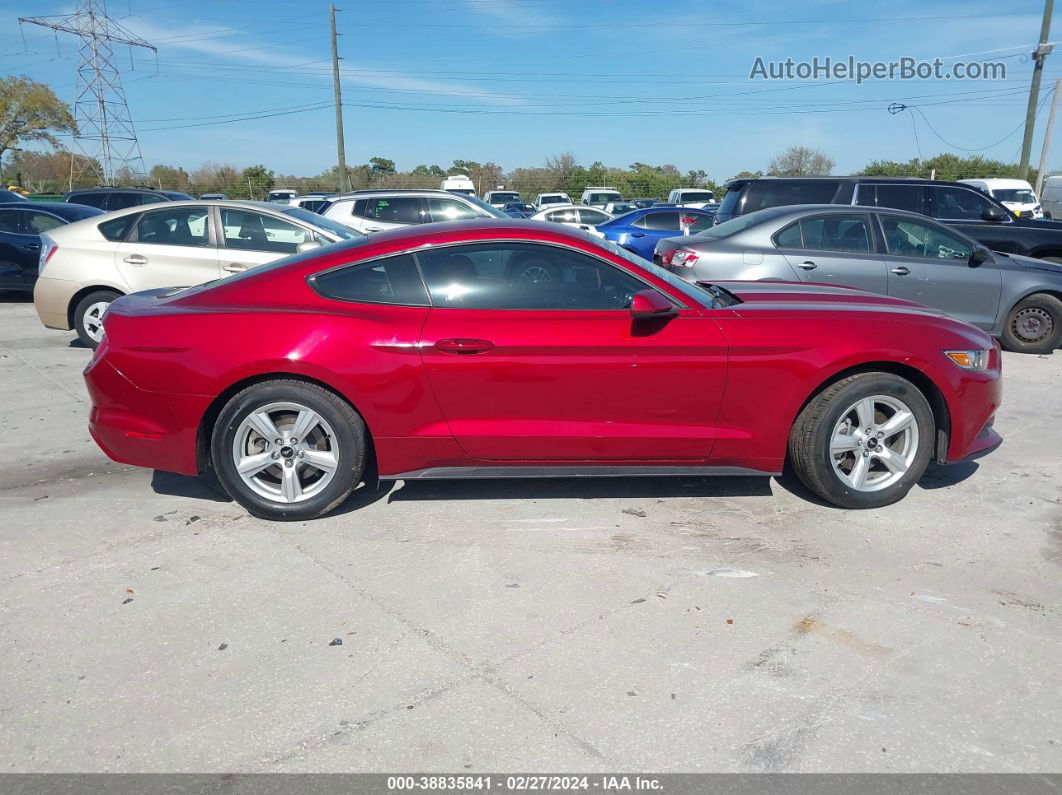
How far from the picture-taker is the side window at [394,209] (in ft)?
44.0

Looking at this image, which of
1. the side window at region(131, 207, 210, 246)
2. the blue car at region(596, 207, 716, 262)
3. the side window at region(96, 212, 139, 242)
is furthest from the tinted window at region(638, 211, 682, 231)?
the side window at region(96, 212, 139, 242)

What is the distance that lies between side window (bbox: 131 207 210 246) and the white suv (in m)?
4.87

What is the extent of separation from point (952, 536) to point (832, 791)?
2169mm

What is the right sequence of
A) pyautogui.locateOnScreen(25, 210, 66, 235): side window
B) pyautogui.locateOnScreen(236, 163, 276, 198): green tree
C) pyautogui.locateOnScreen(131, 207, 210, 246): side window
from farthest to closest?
1. pyautogui.locateOnScreen(236, 163, 276, 198): green tree
2. pyautogui.locateOnScreen(25, 210, 66, 235): side window
3. pyautogui.locateOnScreen(131, 207, 210, 246): side window

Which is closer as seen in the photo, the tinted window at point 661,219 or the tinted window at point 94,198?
the tinted window at point 661,219

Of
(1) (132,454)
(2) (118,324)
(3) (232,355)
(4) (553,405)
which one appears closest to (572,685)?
(4) (553,405)

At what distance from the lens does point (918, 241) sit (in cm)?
792

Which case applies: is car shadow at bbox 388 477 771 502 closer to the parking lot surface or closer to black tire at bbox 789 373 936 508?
the parking lot surface

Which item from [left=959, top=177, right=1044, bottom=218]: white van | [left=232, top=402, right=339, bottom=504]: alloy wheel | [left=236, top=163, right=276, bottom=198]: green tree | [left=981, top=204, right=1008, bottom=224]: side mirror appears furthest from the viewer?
[left=236, top=163, right=276, bottom=198]: green tree

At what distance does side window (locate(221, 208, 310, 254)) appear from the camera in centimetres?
845

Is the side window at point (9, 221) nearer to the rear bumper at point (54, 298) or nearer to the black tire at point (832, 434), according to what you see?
the rear bumper at point (54, 298)

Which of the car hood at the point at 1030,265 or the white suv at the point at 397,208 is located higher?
the white suv at the point at 397,208

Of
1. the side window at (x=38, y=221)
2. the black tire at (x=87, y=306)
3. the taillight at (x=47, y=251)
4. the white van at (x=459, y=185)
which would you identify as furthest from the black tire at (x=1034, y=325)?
the white van at (x=459, y=185)

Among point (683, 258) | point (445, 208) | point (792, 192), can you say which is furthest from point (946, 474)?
point (445, 208)
